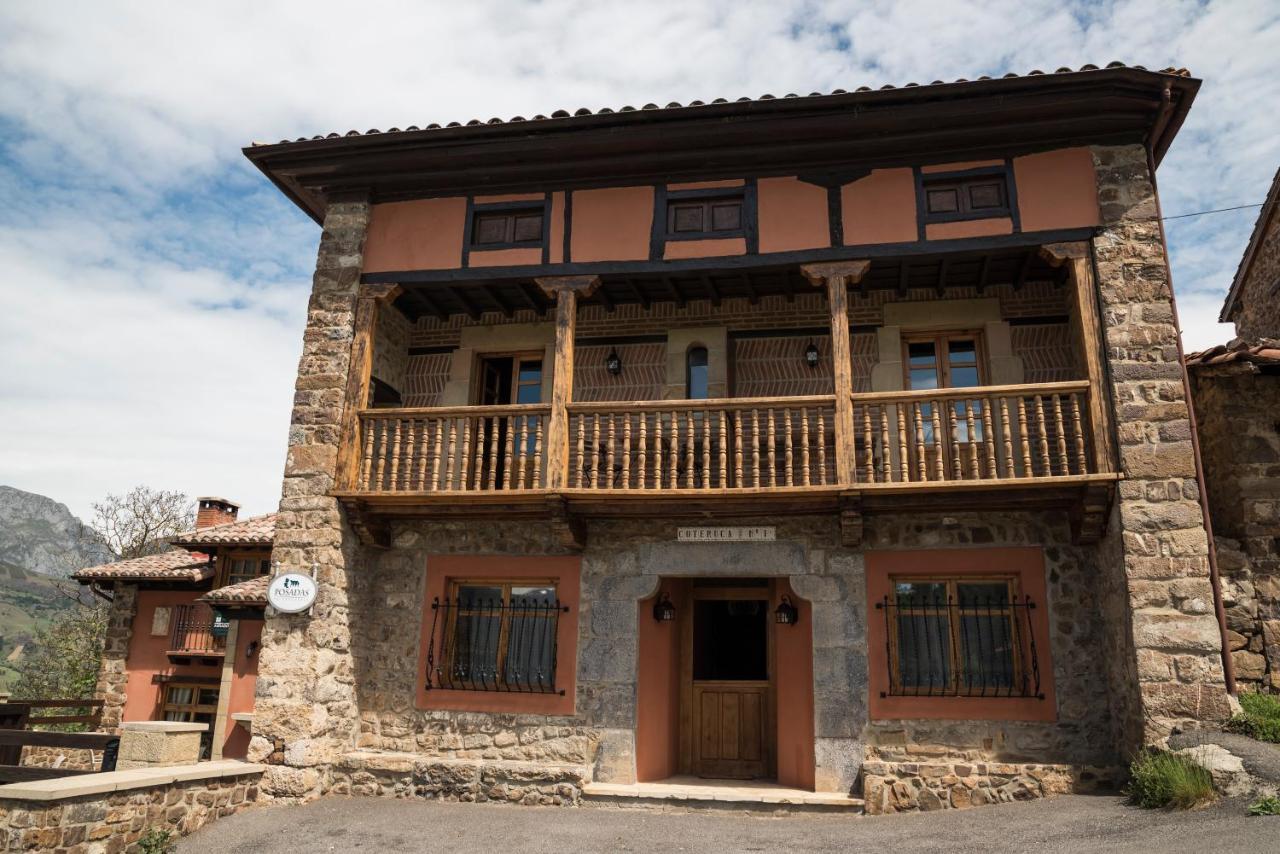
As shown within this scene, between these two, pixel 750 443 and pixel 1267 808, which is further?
pixel 750 443

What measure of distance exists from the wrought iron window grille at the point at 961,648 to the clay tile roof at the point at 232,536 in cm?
1150

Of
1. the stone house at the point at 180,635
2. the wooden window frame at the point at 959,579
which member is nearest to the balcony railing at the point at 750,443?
the wooden window frame at the point at 959,579

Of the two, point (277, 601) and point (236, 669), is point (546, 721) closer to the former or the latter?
point (277, 601)

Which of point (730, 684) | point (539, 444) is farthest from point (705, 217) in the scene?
point (730, 684)

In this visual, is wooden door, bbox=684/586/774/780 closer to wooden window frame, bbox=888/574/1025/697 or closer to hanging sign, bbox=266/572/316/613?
wooden window frame, bbox=888/574/1025/697

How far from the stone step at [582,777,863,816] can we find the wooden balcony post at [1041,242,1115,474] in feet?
12.5

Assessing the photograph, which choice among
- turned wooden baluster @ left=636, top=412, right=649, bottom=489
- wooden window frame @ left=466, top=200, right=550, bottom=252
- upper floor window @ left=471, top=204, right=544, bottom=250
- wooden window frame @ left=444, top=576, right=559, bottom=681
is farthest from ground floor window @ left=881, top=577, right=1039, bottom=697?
upper floor window @ left=471, top=204, right=544, bottom=250

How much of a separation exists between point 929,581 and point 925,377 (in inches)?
91.5

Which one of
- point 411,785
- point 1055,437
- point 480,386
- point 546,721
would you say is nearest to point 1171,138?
point 1055,437

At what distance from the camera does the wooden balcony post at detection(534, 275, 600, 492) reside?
8312 millimetres

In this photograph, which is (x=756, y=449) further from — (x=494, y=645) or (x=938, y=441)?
(x=494, y=645)

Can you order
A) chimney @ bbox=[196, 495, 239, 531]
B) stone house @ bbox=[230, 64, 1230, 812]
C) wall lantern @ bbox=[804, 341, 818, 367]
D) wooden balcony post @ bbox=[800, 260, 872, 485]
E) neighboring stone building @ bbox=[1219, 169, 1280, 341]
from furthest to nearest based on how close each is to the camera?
chimney @ bbox=[196, 495, 239, 531], neighboring stone building @ bbox=[1219, 169, 1280, 341], wall lantern @ bbox=[804, 341, 818, 367], wooden balcony post @ bbox=[800, 260, 872, 485], stone house @ bbox=[230, 64, 1230, 812]

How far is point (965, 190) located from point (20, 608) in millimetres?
82136

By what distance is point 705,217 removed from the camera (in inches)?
353
